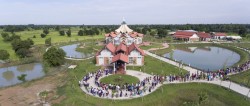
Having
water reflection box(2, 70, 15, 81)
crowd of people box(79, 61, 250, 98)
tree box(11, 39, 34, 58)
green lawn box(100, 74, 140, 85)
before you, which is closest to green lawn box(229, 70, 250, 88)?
crowd of people box(79, 61, 250, 98)

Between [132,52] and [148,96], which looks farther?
[132,52]

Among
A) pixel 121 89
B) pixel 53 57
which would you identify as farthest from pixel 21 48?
pixel 121 89

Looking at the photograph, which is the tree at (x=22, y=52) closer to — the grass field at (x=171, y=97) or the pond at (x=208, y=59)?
the grass field at (x=171, y=97)

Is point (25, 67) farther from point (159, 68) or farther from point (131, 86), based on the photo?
point (131, 86)

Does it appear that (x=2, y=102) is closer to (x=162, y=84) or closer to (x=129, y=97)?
(x=129, y=97)

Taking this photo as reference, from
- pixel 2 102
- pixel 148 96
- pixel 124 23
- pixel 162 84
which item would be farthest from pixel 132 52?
pixel 124 23

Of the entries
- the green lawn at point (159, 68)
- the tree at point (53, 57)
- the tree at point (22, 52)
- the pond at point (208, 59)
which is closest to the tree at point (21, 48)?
the tree at point (22, 52)

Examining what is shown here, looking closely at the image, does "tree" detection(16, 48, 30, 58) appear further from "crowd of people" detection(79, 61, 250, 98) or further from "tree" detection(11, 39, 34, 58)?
"crowd of people" detection(79, 61, 250, 98)
